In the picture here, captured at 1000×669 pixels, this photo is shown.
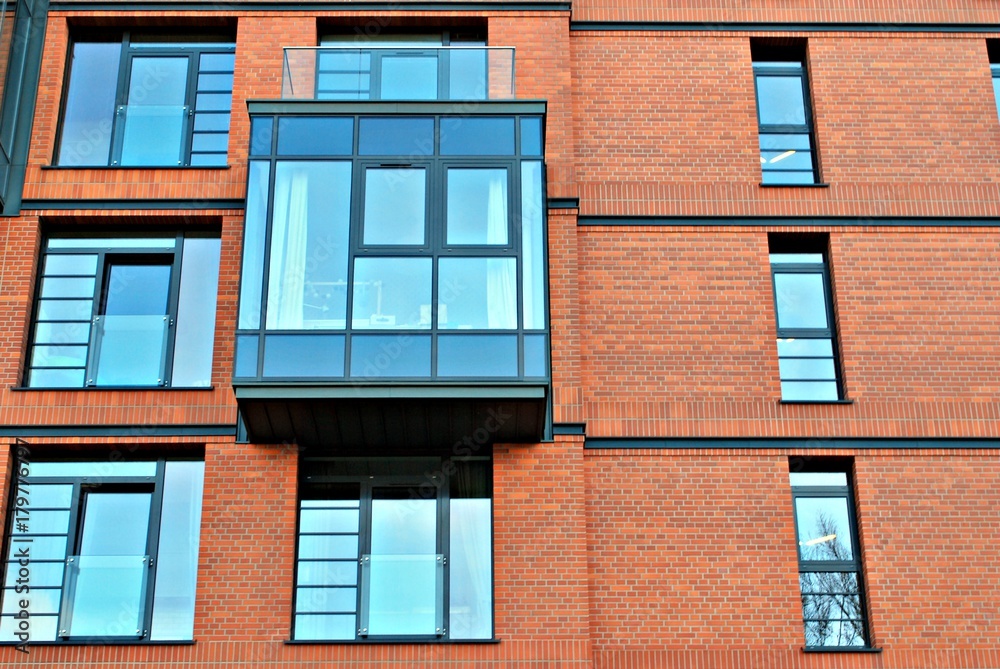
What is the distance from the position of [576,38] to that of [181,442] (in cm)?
776

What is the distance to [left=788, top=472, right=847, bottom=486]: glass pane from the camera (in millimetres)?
15914

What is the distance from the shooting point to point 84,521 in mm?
15266

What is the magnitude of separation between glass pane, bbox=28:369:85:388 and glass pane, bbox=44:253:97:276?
1.33m

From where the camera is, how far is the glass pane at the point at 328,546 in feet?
49.2

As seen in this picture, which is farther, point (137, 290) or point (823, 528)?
point (137, 290)

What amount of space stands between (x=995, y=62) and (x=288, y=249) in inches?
416

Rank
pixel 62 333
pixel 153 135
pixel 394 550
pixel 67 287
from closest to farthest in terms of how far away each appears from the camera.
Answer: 1. pixel 394 550
2. pixel 62 333
3. pixel 67 287
4. pixel 153 135

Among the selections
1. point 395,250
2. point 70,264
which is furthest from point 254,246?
point 70,264

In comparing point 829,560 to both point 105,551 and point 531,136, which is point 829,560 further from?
point 105,551

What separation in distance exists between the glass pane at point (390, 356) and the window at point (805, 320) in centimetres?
468

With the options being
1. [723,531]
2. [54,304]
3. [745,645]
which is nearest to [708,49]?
[723,531]

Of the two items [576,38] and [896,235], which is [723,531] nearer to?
[896,235]

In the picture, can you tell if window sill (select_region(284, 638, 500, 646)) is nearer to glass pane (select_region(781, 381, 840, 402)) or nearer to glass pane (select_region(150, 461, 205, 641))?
glass pane (select_region(150, 461, 205, 641))

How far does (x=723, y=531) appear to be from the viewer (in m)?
15.3
